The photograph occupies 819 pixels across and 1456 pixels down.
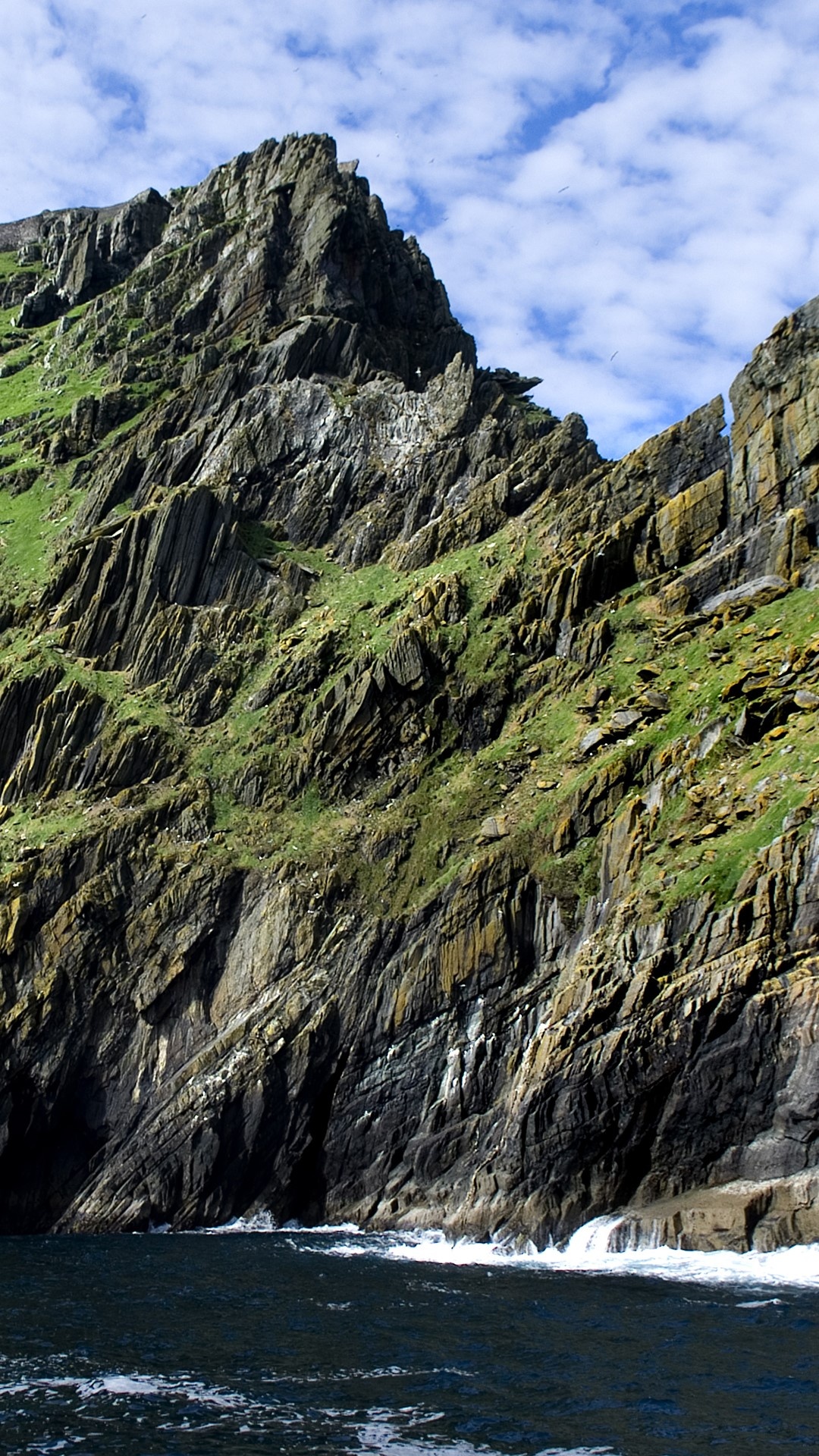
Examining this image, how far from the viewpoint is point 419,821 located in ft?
190

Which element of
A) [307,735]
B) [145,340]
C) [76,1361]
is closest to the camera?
[76,1361]

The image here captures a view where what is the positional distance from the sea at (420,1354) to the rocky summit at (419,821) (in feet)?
19.6

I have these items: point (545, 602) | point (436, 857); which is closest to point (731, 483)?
point (545, 602)

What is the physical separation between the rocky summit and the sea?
19.6 ft

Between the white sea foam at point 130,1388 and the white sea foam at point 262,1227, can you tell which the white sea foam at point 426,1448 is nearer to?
the white sea foam at point 130,1388

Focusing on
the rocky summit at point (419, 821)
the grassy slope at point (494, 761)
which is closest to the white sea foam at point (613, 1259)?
the rocky summit at point (419, 821)

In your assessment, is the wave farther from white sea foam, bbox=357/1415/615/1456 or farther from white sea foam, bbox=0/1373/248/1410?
white sea foam, bbox=0/1373/248/1410

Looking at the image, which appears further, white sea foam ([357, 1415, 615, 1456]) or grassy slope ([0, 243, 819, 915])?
grassy slope ([0, 243, 819, 915])

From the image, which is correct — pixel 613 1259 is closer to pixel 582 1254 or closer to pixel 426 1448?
pixel 582 1254

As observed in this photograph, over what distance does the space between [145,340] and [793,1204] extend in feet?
310

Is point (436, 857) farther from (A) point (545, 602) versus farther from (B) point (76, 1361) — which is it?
(B) point (76, 1361)

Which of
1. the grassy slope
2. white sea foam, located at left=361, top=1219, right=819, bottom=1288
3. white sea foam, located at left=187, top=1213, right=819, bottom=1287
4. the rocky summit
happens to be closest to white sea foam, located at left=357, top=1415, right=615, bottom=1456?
white sea foam, located at left=187, top=1213, right=819, bottom=1287

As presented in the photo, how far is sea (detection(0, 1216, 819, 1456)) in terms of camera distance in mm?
20500

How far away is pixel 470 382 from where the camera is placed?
84.8 metres
